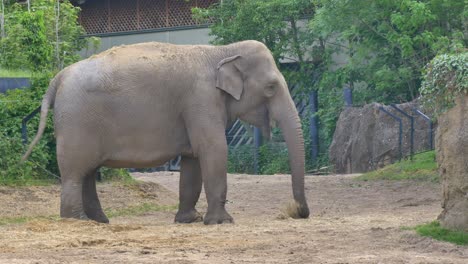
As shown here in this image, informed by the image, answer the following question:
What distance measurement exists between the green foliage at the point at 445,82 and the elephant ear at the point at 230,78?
344cm

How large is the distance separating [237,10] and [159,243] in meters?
18.4

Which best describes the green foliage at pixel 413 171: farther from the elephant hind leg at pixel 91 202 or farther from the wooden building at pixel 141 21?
the wooden building at pixel 141 21

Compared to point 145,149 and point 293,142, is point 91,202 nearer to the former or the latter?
point 145,149

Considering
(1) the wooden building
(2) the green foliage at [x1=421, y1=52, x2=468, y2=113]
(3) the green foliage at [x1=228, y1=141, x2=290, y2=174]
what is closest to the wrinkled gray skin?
(2) the green foliage at [x1=421, y1=52, x2=468, y2=113]

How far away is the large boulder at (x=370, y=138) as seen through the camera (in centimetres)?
2409

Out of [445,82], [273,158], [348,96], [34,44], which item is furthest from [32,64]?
[445,82]

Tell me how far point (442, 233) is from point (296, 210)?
333 centimetres

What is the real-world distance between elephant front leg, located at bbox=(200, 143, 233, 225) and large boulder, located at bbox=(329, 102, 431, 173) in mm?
9969

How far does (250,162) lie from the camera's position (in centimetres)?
2908

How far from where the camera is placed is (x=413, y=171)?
20.5 m

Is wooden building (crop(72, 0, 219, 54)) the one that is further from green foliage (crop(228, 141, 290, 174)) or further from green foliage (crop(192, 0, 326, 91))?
green foliage (crop(228, 141, 290, 174))

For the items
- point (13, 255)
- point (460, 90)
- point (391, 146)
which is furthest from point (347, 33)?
point (13, 255)

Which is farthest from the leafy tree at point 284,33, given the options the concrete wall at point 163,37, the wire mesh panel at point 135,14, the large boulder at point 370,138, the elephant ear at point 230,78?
the elephant ear at point 230,78

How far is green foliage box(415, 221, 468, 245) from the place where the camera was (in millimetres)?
11004
